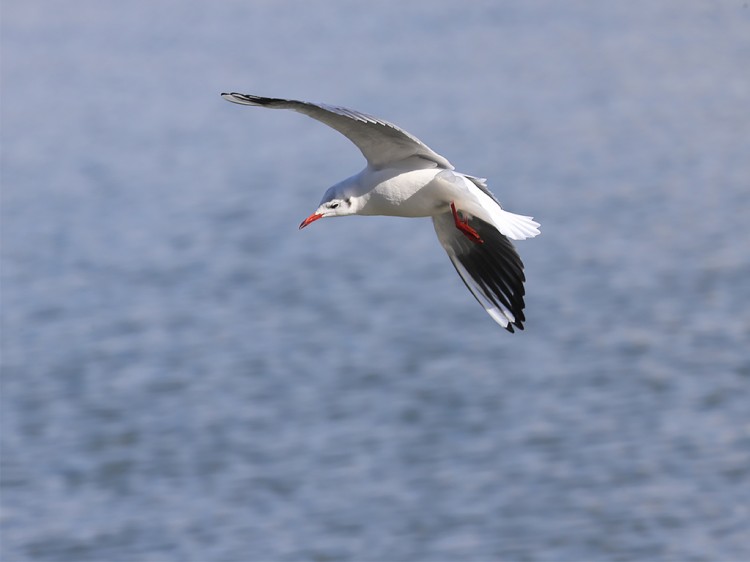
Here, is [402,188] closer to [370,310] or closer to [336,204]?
[336,204]

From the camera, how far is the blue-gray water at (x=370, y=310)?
41.1 feet

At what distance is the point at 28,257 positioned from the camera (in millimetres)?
18219

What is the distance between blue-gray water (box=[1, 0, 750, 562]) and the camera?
1254 cm

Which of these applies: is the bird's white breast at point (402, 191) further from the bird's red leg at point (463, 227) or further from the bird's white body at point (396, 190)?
the bird's red leg at point (463, 227)

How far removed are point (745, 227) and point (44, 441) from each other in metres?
9.14

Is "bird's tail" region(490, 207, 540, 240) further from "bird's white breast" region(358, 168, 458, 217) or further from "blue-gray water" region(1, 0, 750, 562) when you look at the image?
"blue-gray water" region(1, 0, 750, 562)

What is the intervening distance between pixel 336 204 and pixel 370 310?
923cm

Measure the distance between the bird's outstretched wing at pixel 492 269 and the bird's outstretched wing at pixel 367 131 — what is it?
3.60 ft

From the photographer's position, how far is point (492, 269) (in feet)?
26.5

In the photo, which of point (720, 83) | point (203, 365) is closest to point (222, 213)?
point (203, 365)

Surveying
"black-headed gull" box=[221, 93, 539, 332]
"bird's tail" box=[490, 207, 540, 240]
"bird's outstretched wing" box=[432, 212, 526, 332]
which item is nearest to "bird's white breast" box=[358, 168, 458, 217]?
"black-headed gull" box=[221, 93, 539, 332]

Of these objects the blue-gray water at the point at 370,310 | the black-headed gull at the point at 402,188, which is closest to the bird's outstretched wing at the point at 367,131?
the black-headed gull at the point at 402,188

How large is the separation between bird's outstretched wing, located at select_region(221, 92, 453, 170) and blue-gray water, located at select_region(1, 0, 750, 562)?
5.58 meters

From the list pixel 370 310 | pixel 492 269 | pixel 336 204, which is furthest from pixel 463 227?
pixel 370 310
